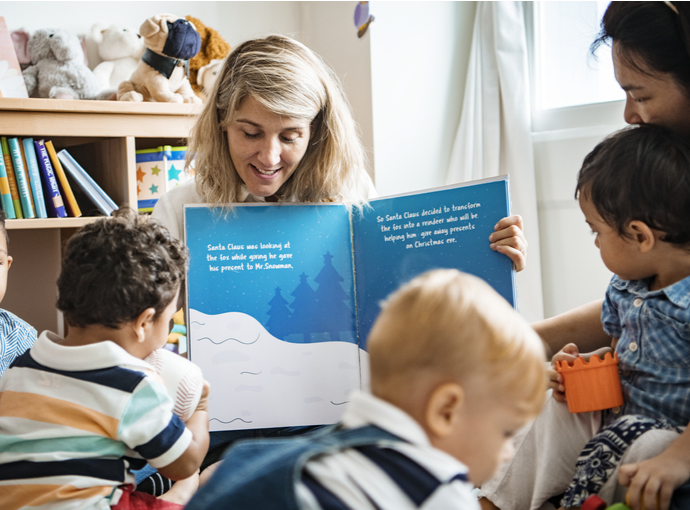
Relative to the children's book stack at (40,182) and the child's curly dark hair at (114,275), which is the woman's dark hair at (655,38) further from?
the children's book stack at (40,182)

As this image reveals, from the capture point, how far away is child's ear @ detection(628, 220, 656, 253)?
97 centimetres

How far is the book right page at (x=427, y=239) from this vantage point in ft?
3.84

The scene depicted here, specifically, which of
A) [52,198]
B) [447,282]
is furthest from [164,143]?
[447,282]

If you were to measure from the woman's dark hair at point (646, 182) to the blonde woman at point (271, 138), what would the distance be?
541mm

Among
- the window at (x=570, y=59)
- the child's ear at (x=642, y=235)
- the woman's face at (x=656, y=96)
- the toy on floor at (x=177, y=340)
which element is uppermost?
the window at (x=570, y=59)

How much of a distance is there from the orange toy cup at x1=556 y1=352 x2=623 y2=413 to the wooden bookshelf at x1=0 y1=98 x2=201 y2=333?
1.30 metres

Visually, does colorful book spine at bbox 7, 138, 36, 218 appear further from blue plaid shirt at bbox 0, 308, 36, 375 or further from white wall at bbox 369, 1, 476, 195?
white wall at bbox 369, 1, 476, 195

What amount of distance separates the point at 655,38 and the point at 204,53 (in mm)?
1520

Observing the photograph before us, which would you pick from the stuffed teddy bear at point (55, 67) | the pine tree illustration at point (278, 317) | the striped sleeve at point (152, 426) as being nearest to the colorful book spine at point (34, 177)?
the stuffed teddy bear at point (55, 67)

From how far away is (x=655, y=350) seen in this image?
3.17 ft

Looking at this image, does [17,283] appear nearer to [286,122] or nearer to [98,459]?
[286,122]

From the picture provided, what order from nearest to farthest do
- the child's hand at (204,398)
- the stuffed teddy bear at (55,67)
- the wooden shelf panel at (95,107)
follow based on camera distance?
the child's hand at (204,398) < the wooden shelf panel at (95,107) < the stuffed teddy bear at (55,67)

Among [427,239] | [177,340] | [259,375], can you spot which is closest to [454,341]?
[427,239]

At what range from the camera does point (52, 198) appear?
183cm
